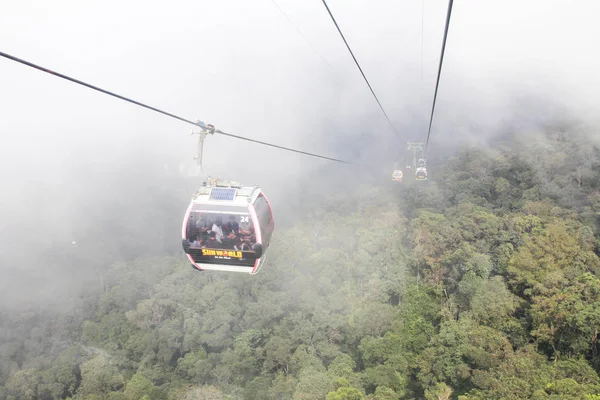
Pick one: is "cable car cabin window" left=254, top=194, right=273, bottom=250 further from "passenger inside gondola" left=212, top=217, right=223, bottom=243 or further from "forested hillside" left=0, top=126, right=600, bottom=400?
"forested hillside" left=0, top=126, right=600, bottom=400

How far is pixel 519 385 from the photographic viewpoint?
1827 cm

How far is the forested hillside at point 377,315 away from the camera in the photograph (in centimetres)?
2283

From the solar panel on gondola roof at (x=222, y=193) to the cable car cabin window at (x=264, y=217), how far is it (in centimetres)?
61

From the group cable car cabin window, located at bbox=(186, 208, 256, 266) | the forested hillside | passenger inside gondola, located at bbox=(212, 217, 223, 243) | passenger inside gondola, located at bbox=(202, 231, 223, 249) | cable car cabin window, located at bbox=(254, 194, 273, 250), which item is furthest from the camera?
the forested hillside

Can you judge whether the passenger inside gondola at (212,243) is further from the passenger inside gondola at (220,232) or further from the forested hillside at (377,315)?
the forested hillside at (377,315)

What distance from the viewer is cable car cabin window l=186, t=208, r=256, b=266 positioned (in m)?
10.3

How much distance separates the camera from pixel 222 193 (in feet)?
34.5

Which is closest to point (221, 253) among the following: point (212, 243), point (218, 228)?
point (212, 243)

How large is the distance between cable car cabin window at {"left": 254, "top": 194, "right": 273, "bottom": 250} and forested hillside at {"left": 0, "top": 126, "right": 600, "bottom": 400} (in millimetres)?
13021

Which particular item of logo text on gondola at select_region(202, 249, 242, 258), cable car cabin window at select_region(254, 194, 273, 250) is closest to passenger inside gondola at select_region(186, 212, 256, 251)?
logo text on gondola at select_region(202, 249, 242, 258)

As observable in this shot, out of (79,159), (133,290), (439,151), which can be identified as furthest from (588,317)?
(79,159)

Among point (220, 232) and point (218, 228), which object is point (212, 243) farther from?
point (218, 228)

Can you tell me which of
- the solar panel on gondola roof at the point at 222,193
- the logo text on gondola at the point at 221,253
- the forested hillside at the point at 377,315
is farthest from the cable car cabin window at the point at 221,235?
the forested hillside at the point at 377,315

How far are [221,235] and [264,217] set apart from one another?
1.16 m
